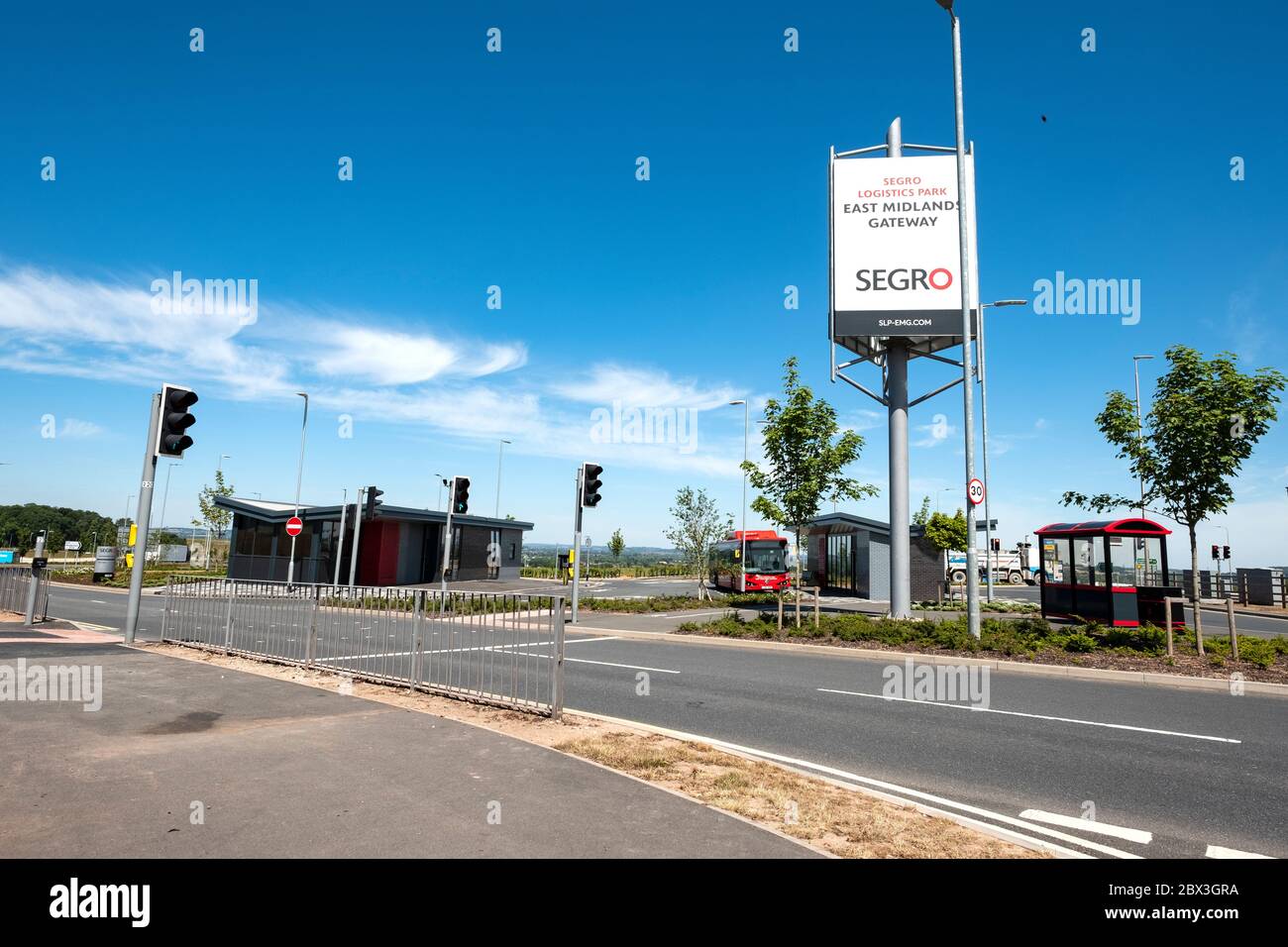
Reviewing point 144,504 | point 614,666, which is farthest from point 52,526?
Result: point 614,666

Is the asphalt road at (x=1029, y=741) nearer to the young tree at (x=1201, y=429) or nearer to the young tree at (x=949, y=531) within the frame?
the young tree at (x=1201, y=429)

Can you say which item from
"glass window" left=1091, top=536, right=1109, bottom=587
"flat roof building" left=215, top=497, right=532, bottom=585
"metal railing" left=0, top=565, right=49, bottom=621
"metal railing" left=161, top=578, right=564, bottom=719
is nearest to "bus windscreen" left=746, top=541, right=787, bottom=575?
"flat roof building" left=215, top=497, right=532, bottom=585

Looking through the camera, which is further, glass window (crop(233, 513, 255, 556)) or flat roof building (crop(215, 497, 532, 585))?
glass window (crop(233, 513, 255, 556))

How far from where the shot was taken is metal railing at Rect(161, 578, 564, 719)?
8.04 metres

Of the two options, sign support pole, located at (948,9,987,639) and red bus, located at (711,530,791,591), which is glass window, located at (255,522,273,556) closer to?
red bus, located at (711,530,791,591)

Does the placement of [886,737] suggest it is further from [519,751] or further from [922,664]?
[922,664]

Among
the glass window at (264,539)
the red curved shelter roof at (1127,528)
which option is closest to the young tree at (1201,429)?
the red curved shelter roof at (1127,528)

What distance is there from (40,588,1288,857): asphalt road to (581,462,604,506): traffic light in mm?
6636

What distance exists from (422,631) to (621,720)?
9.12 feet

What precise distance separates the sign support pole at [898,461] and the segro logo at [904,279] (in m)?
1.78

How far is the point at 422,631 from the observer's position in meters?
8.78

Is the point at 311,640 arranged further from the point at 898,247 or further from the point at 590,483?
the point at 898,247

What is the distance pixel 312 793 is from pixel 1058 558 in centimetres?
2012
